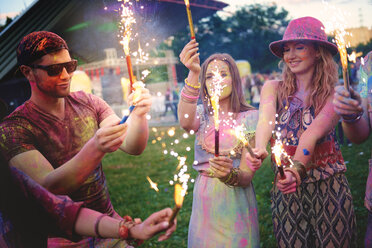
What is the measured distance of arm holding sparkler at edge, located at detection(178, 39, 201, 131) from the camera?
2.36 m

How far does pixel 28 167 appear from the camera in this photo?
167cm

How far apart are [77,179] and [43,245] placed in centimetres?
38

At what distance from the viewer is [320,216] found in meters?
2.34

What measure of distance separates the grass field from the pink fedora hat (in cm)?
191

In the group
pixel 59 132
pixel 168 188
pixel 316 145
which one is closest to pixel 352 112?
pixel 316 145

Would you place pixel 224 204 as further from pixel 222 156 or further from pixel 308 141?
pixel 308 141

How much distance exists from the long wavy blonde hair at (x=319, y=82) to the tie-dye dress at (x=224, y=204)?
33 cm

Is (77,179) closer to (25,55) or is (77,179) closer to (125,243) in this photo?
(125,243)

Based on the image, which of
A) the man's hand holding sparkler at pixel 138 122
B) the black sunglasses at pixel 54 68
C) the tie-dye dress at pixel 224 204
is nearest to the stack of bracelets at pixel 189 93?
the tie-dye dress at pixel 224 204

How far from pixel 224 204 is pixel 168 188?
4246 mm

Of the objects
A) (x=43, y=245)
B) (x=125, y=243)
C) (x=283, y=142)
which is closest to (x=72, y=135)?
(x=43, y=245)

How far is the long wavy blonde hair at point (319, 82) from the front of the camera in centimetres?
240

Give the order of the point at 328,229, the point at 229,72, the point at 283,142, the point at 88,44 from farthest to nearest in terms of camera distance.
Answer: the point at 88,44, the point at 229,72, the point at 283,142, the point at 328,229

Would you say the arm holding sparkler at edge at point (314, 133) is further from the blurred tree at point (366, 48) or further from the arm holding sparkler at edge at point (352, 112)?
the blurred tree at point (366, 48)
